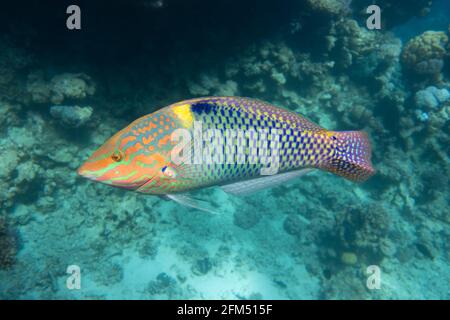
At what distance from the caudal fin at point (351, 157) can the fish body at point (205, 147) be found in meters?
0.12

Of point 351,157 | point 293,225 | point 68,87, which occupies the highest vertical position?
point 68,87

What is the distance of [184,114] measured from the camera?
2445 millimetres

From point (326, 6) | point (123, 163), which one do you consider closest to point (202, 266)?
point (123, 163)

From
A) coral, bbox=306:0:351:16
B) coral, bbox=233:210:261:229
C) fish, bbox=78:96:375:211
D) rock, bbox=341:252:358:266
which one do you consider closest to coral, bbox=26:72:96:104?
fish, bbox=78:96:375:211

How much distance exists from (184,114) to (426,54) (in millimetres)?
11649

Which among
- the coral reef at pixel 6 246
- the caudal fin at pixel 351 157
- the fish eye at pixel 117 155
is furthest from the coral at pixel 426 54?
the coral reef at pixel 6 246

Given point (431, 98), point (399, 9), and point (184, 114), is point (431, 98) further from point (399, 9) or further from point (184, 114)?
point (184, 114)

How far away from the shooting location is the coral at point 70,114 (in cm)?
634

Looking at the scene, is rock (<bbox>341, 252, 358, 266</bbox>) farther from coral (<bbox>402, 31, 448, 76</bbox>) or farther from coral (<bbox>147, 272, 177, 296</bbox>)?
coral (<bbox>402, 31, 448, 76</bbox>)

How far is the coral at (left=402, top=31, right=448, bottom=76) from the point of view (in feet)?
32.7

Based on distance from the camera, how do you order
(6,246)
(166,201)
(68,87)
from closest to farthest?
(6,246) → (68,87) → (166,201)

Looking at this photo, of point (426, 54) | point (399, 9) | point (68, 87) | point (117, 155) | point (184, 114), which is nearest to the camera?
point (117, 155)

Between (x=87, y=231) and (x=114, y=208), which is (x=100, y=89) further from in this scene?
(x=87, y=231)

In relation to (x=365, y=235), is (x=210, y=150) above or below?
above
